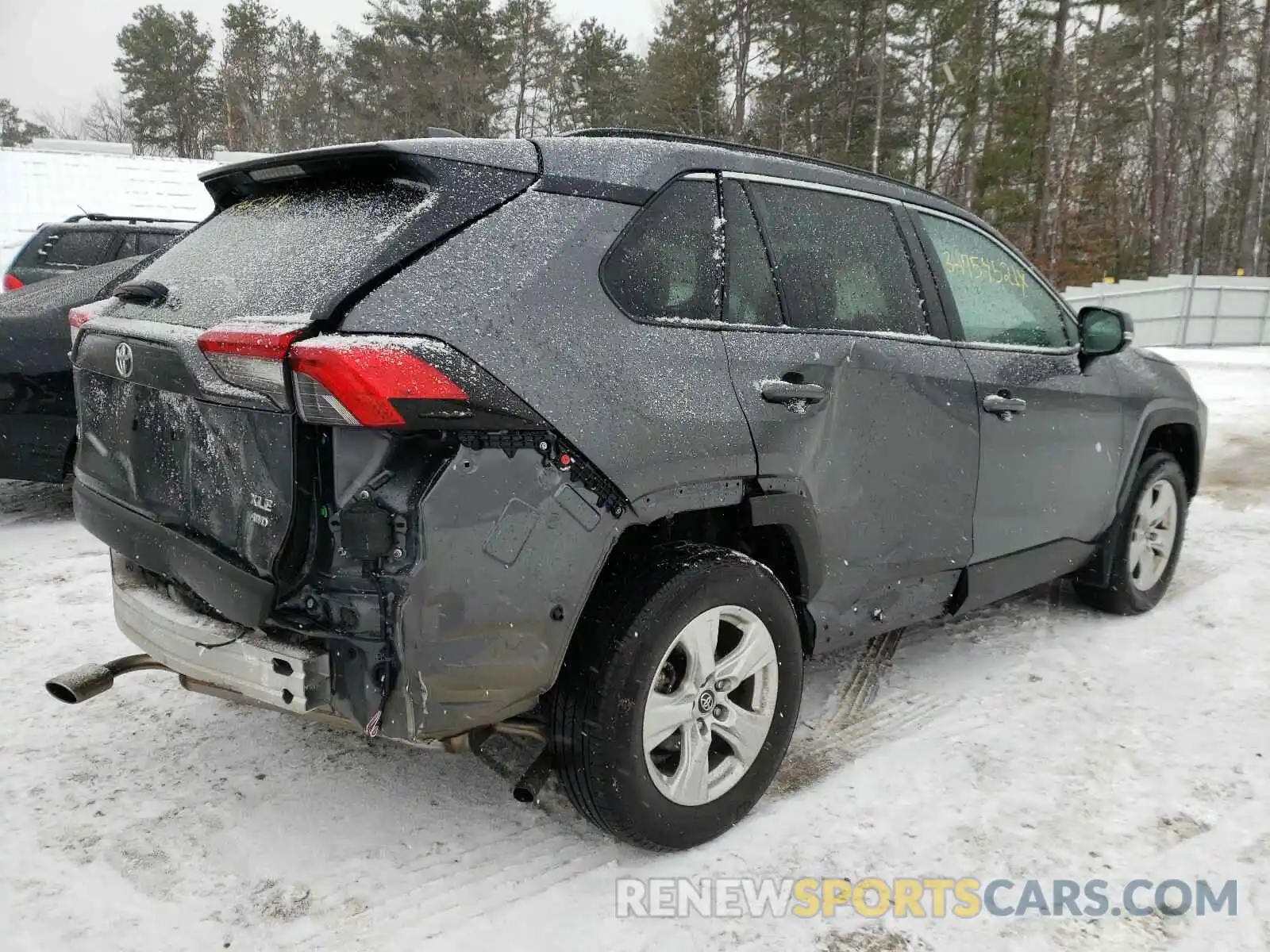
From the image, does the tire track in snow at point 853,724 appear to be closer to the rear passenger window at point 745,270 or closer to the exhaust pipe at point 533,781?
the exhaust pipe at point 533,781

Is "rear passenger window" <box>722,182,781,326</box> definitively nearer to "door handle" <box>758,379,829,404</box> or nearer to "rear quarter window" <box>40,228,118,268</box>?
"door handle" <box>758,379,829,404</box>

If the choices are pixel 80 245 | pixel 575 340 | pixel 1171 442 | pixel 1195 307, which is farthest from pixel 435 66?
pixel 575 340

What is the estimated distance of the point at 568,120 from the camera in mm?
37844

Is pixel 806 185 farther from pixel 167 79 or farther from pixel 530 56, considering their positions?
pixel 167 79

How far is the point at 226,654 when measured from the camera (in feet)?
7.15

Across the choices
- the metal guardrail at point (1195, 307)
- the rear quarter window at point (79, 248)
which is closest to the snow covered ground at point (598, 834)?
the rear quarter window at point (79, 248)

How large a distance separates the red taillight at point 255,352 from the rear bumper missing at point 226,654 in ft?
1.88

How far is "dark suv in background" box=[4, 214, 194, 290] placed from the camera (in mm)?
7680

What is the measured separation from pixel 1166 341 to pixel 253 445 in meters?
22.1

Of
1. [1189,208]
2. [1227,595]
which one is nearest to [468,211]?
[1227,595]

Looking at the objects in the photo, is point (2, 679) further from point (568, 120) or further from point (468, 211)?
point (568, 120)

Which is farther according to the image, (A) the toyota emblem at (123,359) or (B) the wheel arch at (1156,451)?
(B) the wheel arch at (1156,451)

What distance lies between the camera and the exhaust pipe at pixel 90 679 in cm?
259

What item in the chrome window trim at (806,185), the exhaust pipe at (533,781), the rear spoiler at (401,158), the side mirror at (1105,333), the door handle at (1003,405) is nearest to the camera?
the rear spoiler at (401,158)
